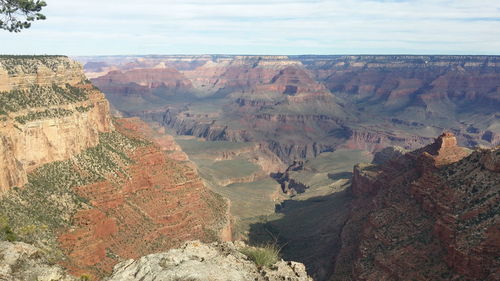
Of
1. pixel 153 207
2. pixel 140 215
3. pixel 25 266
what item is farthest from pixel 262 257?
pixel 153 207

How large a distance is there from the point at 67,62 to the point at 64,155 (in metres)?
19.0

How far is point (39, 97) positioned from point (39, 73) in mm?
4619

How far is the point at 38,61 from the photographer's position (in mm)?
65875

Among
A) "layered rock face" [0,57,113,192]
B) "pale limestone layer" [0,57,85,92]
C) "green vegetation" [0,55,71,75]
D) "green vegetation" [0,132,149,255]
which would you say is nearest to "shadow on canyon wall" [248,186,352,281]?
"green vegetation" [0,132,149,255]

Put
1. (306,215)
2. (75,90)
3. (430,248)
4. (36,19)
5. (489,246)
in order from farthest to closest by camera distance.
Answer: (306,215) → (75,90) → (430,248) → (489,246) → (36,19)

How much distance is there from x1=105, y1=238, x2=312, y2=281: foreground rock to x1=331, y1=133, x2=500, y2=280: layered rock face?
90.9ft

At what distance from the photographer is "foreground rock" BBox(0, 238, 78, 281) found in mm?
19234

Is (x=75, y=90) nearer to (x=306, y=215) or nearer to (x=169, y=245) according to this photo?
(x=169, y=245)

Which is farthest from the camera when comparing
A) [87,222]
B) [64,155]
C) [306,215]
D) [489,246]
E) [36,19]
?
[306,215]

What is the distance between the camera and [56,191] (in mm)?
54688

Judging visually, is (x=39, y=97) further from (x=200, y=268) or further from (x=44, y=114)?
(x=200, y=268)

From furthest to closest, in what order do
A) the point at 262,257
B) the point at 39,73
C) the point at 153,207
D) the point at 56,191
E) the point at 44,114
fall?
the point at 153,207
the point at 39,73
the point at 44,114
the point at 56,191
the point at 262,257

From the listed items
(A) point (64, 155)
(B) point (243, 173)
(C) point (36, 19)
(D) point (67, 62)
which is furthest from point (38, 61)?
(B) point (243, 173)

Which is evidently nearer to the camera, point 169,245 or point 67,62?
point 169,245
